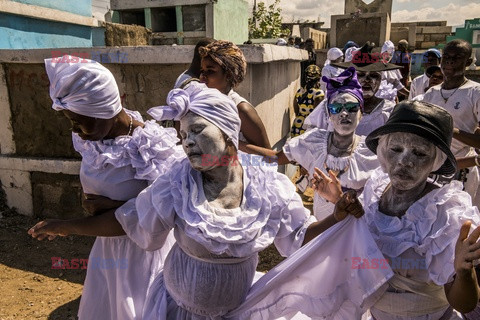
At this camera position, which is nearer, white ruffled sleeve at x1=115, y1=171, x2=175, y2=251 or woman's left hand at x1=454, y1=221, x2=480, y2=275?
woman's left hand at x1=454, y1=221, x2=480, y2=275

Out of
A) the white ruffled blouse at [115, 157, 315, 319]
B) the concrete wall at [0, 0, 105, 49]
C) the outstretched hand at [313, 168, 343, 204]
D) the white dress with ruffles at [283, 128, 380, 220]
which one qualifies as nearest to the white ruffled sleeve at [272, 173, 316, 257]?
the white ruffled blouse at [115, 157, 315, 319]

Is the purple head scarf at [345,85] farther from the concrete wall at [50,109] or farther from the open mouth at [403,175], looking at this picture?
the concrete wall at [50,109]

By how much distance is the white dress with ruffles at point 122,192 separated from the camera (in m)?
2.29

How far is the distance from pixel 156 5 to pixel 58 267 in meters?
14.0

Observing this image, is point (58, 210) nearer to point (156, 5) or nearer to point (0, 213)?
point (0, 213)

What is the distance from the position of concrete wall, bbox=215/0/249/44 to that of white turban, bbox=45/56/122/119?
13769mm

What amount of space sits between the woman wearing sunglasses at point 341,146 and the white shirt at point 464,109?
1.70 meters

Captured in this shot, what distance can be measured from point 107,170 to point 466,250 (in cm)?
188

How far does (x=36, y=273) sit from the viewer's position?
170 inches

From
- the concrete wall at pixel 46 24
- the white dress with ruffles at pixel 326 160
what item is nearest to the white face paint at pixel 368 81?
the white dress with ruffles at pixel 326 160

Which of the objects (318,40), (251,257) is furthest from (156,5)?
(251,257)

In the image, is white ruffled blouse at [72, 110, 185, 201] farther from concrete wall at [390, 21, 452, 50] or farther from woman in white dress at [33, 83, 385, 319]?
concrete wall at [390, 21, 452, 50]

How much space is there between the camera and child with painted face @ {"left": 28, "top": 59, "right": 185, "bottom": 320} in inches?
85.7

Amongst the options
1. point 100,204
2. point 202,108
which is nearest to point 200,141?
point 202,108
